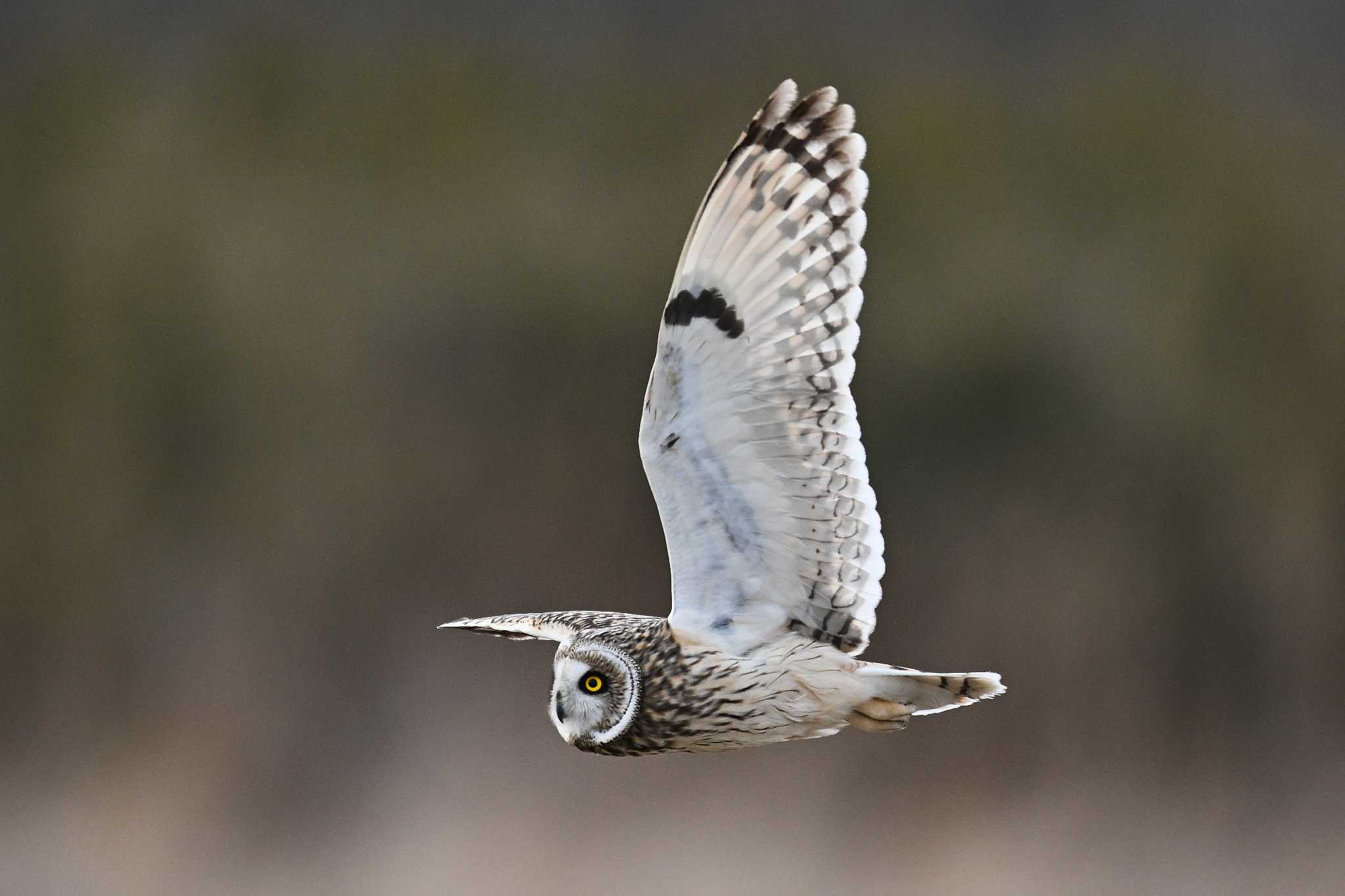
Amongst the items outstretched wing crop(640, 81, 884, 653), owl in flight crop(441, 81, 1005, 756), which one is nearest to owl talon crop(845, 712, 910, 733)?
owl in flight crop(441, 81, 1005, 756)

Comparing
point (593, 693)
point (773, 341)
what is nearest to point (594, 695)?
point (593, 693)

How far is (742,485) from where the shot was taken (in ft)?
6.39

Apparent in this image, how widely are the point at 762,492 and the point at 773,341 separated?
19cm

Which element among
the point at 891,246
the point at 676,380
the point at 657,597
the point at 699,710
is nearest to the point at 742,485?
A: the point at 676,380

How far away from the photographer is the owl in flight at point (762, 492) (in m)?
1.88

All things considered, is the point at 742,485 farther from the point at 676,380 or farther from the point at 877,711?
the point at 877,711

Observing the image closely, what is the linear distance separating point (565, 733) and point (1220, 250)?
3658mm

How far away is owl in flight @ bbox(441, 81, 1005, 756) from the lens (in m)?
1.88

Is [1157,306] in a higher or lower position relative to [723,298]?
higher

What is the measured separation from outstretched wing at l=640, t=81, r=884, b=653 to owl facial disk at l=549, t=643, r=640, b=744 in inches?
8.3

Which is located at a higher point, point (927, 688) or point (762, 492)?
point (762, 492)

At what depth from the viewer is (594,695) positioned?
1.97m

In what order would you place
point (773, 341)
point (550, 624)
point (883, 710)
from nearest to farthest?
point (773, 341), point (883, 710), point (550, 624)

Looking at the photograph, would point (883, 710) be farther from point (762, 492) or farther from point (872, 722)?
point (762, 492)
